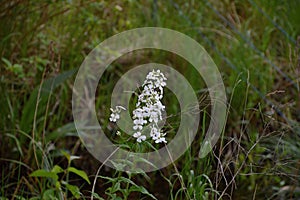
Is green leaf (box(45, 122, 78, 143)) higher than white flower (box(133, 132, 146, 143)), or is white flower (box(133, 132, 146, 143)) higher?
white flower (box(133, 132, 146, 143))

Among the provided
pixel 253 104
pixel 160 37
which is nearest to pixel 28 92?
pixel 160 37

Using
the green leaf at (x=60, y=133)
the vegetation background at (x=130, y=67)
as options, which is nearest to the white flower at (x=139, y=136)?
the vegetation background at (x=130, y=67)

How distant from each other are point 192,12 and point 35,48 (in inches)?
34.8

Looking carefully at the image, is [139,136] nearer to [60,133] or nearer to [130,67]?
[60,133]

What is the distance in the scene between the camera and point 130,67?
8.40 feet

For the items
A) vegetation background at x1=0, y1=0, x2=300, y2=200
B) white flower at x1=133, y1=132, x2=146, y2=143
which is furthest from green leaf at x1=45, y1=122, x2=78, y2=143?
white flower at x1=133, y1=132, x2=146, y2=143

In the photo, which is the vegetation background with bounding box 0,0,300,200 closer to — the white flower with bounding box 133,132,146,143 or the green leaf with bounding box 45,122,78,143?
the green leaf with bounding box 45,122,78,143

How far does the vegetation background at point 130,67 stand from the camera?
196 centimetres

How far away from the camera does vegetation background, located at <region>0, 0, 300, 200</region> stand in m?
1.96

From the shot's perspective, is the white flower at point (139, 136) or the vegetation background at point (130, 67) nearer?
the white flower at point (139, 136)

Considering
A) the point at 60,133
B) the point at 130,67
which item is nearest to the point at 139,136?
the point at 60,133

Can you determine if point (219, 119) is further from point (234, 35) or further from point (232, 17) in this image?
point (232, 17)

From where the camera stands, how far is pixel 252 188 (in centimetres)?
201

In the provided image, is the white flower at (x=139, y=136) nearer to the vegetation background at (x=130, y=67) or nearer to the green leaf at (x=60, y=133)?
the vegetation background at (x=130, y=67)
